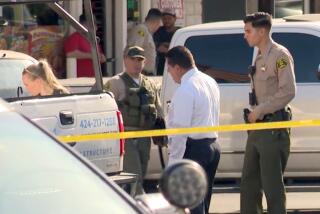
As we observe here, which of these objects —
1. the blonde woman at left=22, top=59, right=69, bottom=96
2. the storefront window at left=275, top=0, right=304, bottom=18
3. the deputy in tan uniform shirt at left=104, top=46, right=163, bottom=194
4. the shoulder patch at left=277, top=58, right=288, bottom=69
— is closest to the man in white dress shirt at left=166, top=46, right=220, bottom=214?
the shoulder patch at left=277, top=58, right=288, bottom=69

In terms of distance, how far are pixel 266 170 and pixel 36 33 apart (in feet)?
25.6

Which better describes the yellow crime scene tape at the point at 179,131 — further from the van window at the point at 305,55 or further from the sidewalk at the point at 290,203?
the sidewalk at the point at 290,203

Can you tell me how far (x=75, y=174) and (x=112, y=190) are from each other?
169 mm

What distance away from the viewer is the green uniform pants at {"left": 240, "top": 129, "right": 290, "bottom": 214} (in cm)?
926

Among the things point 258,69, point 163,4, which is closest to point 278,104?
point 258,69

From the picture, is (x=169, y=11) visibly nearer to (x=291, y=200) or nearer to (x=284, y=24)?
(x=284, y=24)

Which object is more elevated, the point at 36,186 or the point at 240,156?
the point at 36,186

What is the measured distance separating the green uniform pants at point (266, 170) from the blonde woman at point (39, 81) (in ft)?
5.50

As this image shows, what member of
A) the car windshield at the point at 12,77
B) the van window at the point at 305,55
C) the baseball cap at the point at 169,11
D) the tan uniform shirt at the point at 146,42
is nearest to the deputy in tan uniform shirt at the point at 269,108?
the van window at the point at 305,55

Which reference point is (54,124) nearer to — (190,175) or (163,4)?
(190,175)

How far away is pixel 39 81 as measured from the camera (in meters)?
9.08

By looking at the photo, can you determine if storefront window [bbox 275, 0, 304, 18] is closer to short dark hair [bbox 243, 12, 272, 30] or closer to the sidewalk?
the sidewalk

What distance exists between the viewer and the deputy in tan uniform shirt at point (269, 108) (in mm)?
9219

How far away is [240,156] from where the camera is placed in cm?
1091
